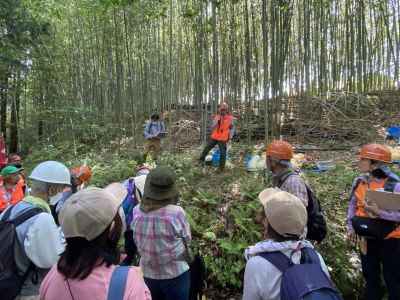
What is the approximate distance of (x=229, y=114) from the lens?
6.91 meters

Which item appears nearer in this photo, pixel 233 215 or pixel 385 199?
pixel 385 199

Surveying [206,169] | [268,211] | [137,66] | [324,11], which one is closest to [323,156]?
[206,169]

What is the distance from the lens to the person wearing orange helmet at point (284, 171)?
2443mm

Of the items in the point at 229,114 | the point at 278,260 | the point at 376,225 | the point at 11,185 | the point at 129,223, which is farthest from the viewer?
the point at 229,114

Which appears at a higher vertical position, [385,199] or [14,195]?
[385,199]

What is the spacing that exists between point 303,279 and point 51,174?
1553 mm

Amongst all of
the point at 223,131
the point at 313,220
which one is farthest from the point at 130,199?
the point at 223,131

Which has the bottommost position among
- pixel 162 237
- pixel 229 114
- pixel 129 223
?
pixel 129 223

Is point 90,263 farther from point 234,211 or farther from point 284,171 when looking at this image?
point 234,211

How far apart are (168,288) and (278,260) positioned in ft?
3.40

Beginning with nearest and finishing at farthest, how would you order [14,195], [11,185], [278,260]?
1. [278,260]
2. [14,195]
3. [11,185]

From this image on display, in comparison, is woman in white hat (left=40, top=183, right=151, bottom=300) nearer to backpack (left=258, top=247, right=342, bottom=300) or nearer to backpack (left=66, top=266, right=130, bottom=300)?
backpack (left=66, top=266, right=130, bottom=300)

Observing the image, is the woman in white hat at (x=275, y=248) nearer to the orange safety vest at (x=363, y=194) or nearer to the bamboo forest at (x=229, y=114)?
the bamboo forest at (x=229, y=114)

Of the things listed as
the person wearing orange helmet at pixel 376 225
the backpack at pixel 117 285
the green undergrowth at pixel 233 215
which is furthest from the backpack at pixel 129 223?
the person wearing orange helmet at pixel 376 225
